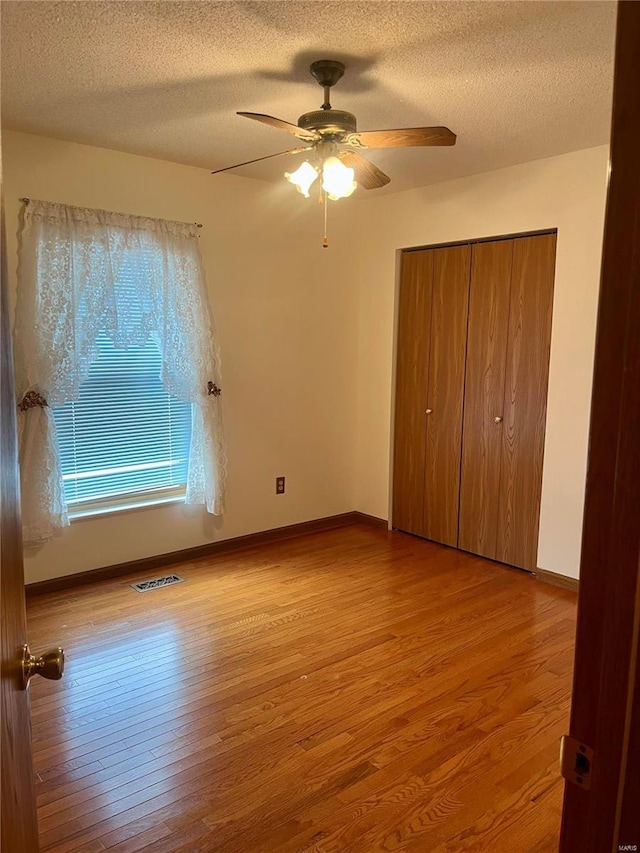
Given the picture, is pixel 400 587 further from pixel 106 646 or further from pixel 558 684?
pixel 106 646

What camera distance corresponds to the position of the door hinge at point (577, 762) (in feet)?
2.33

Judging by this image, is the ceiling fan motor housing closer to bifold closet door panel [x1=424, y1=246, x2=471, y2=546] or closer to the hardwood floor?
bifold closet door panel [x1=424, y1=246, x2=471, y2=546]

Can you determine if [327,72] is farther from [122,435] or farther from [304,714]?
[304,714]

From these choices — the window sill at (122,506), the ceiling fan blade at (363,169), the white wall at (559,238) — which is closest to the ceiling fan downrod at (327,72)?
the ceiling fan blade at (363,169)

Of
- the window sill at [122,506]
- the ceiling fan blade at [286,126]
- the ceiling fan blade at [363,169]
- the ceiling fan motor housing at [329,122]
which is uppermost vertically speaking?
the ceiling fan motor housing at [329,122]

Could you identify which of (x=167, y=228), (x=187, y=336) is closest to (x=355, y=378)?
(x=187, y=336)

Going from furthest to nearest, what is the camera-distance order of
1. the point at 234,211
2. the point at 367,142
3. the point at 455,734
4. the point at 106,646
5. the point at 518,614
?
the point at 234,211 → the point at 518,614 → the point at 106,646 → the point at 367,142 → the point at 455,734

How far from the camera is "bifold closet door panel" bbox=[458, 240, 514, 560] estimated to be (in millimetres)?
3930

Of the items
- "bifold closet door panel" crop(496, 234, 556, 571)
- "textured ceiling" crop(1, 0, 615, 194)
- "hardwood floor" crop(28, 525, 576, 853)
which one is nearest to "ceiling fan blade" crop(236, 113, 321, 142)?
"textured ceiling" crop(1, 0, 615, 194)

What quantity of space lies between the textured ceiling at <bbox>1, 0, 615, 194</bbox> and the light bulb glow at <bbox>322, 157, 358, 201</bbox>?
390 mm

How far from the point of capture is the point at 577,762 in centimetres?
73

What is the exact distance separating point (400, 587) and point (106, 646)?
5.60 ft

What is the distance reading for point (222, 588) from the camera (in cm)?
364

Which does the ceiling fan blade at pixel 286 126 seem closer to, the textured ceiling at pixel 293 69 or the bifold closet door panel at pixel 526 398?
the textured ceiling at pixel 293 69
